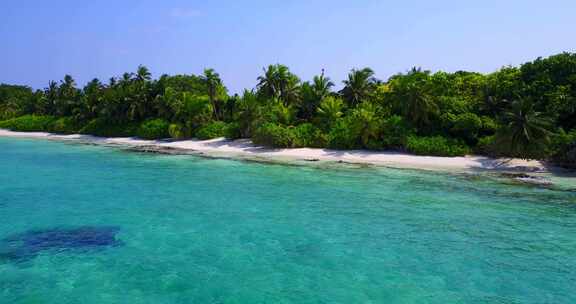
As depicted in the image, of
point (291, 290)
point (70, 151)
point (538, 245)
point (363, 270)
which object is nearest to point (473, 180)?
point (538, 245)

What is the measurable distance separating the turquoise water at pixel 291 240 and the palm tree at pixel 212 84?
29.7 metres

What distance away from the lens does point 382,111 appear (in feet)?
151

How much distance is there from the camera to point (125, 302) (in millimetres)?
11922

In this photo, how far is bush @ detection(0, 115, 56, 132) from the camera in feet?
260

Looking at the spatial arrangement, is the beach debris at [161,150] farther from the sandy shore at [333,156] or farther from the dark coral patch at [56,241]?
the dark coral patch at [56,241]

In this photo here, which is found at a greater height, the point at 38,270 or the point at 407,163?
the point at 407,163

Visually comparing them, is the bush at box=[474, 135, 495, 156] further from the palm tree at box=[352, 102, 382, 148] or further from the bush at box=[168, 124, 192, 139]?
the bush at box=[168, 124, 192, 139]

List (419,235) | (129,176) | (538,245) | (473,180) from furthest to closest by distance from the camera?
(129,176) < (473,180) < (419,235) < (538,245)

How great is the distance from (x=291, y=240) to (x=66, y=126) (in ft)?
230

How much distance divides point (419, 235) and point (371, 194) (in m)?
8.30

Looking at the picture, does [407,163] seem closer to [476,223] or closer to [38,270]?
[476,223]

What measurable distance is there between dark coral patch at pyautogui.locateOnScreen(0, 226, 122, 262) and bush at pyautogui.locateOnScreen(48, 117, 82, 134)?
206ft

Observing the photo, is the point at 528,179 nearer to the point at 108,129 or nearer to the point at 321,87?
the point at 321,87

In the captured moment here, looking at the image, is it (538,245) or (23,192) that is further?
(23,192)
